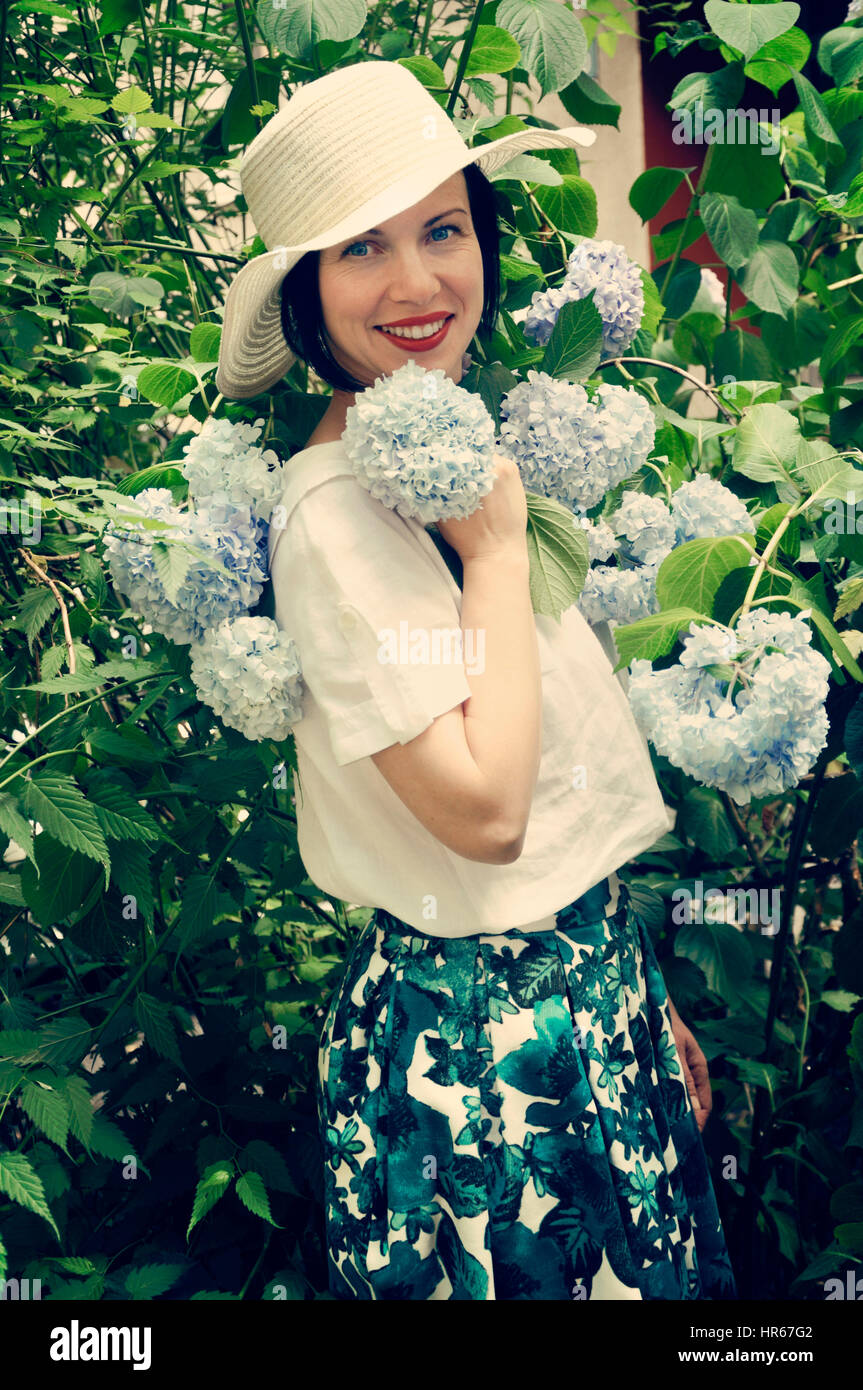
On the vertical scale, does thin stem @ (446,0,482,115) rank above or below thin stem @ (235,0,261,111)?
below

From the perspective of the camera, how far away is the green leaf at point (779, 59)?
1234mm

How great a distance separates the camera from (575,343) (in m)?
1.05

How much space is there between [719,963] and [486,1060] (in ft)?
1.83

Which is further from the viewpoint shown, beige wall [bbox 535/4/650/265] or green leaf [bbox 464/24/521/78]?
beige wall [bbox 535/4/650/265]

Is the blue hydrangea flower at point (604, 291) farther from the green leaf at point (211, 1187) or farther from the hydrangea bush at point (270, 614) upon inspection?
the green leaf at point (211, 1187)

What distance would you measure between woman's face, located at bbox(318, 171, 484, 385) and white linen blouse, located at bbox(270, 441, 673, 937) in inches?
3.9

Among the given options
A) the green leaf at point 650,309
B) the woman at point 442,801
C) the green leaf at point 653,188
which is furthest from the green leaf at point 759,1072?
the green leaf at point 653,188

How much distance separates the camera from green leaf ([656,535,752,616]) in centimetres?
95

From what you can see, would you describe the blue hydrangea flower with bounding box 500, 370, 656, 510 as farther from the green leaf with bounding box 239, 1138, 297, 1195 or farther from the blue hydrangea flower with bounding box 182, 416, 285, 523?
the green leaf with bounding box 239, 1138, 297, 1195

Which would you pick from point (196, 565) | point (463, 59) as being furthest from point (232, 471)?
point (463, 59)

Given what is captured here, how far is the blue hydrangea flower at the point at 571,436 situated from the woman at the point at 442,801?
2.6 inches

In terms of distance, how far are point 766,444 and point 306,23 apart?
0.64 meters

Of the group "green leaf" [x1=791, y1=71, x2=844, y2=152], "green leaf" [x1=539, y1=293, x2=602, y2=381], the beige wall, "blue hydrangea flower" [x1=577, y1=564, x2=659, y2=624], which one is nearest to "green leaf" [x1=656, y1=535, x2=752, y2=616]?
"blue hydrangea flower" [x1=577, y1=564, x2=659, y2=624]
